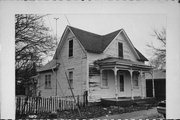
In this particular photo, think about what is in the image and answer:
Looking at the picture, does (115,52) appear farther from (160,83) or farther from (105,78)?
(160,83)

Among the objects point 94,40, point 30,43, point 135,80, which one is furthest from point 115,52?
point 30,43

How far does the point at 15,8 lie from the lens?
364 centimetres

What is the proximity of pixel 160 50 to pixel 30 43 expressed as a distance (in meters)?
1.91

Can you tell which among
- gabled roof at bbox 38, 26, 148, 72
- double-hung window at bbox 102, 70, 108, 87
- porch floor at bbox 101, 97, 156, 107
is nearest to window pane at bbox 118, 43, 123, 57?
gabled roof at bbox 38, 26, 148, 72

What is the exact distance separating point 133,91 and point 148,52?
702 millimetres

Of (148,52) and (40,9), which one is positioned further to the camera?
(148,52)

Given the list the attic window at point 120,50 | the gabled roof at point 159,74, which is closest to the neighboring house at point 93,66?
the attic window at point 120,50

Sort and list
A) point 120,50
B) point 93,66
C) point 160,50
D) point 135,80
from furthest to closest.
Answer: point 135,80 → point 120,50 → point 93,66 → point 160,50

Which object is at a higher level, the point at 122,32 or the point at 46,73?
the point at 122,32

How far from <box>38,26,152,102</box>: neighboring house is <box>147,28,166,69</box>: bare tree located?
15 cm

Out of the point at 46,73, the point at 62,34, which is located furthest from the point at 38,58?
the point at 62,34

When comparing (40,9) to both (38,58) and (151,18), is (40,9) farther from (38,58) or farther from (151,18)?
(151,18)

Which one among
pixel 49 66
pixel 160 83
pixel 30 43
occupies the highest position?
pixel 30 43

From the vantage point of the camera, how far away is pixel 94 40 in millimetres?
3963
